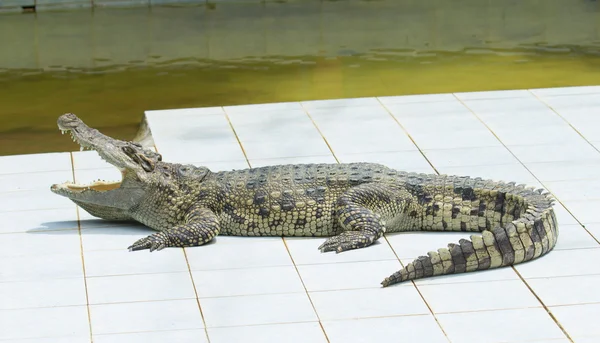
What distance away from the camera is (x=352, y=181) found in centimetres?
721

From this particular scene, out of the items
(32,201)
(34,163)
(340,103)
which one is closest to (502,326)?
(32,201)

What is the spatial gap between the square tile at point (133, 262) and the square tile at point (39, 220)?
62 cm

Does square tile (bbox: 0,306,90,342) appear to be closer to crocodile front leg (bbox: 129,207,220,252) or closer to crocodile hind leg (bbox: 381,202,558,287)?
crocodile front leg (bbox: 129,207,220,252)

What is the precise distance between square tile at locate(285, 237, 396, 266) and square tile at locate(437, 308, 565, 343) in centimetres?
94

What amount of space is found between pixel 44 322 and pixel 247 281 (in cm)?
119

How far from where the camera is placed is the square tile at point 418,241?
268 inches

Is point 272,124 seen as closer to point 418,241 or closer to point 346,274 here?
point 418,241

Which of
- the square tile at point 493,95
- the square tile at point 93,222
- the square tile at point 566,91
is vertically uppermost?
the square tile at point 93,222

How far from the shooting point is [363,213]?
7.04 m

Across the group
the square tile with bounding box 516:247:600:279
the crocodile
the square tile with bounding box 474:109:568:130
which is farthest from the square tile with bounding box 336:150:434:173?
the square tile with bounding box 516:247:600:279

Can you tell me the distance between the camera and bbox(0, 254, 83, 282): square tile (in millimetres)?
6496

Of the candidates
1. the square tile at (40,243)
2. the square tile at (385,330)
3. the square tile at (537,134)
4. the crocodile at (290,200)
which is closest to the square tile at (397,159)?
the square tile at (537,134)

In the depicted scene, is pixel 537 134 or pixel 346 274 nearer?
pixel 346 274

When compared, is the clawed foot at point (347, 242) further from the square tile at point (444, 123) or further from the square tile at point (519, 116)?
the square tile at point (519, 116)
